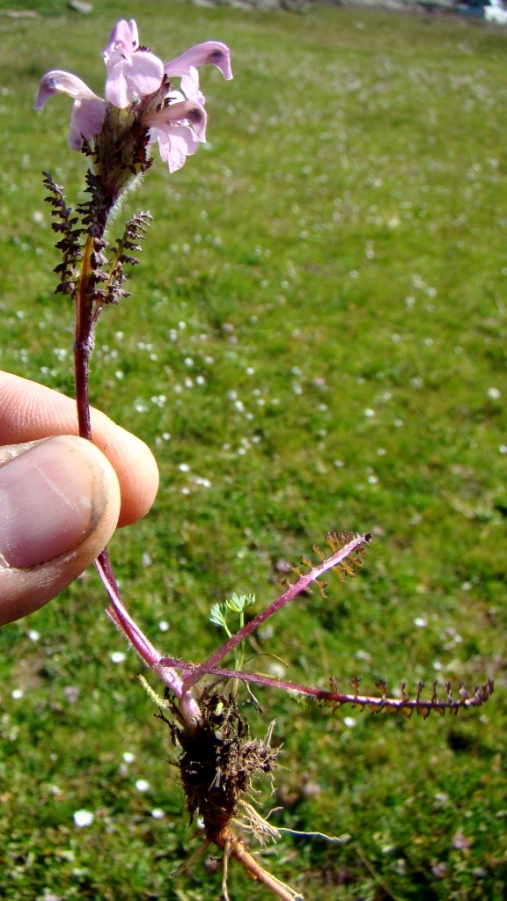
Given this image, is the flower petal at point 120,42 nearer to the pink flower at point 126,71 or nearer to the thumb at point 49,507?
the pink flower at point 126,71

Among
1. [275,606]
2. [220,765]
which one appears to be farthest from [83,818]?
[275,606]

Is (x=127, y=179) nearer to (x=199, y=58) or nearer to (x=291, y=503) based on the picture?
(x=199, y=58)

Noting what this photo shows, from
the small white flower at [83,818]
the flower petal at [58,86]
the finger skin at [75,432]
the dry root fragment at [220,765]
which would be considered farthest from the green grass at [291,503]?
the flower petal at [58,86]

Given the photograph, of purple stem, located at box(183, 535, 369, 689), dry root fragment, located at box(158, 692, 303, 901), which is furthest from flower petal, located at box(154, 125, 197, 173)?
dry root fragment, located at box(158, 692, 303, 901)

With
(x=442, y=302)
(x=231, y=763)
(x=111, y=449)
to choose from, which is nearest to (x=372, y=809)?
(x=231, y=763)

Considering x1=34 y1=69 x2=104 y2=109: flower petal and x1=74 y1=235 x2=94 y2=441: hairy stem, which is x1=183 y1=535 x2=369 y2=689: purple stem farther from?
x1=34 y1=69 x2=104 y2=109: flower petal
